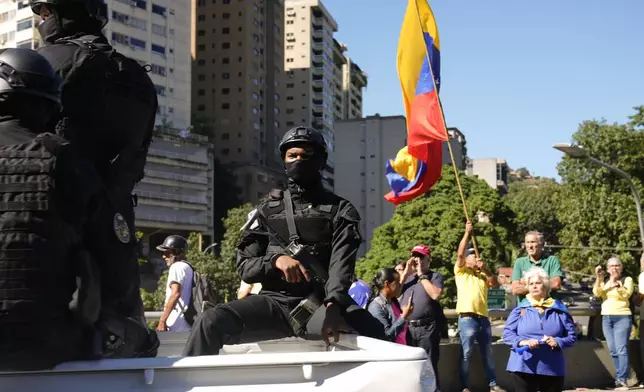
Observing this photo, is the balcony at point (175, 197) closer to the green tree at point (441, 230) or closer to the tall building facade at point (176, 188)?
the tall building facade at point (176, 188)

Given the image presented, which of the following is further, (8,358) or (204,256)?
(204,256)

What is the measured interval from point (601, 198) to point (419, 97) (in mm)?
39181

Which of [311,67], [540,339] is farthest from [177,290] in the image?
[311,67]

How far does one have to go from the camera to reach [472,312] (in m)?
10.3

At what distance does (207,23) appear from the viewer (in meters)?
108

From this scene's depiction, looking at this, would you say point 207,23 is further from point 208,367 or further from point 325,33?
point 208,367

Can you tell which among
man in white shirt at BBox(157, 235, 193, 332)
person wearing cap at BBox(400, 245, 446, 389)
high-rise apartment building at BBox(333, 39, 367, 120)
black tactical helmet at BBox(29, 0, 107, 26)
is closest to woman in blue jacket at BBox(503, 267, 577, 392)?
person wearing cap at BBox(400, 245, 446, 389)

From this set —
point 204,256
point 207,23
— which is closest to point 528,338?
point 204,256

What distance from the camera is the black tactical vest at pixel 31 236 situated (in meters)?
3.16

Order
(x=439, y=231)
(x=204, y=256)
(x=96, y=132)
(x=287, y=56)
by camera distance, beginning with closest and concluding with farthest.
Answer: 1. (x=96, y=132)
2. (x=439, y=231)
3. (x=204, y=256)
4. (x=287, y=56)

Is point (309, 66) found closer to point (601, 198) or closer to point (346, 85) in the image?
point (346, 85)

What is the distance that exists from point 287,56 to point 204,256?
248 ft

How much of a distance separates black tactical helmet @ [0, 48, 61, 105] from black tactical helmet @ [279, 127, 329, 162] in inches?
67.0

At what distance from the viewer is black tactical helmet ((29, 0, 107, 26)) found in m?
4.45
